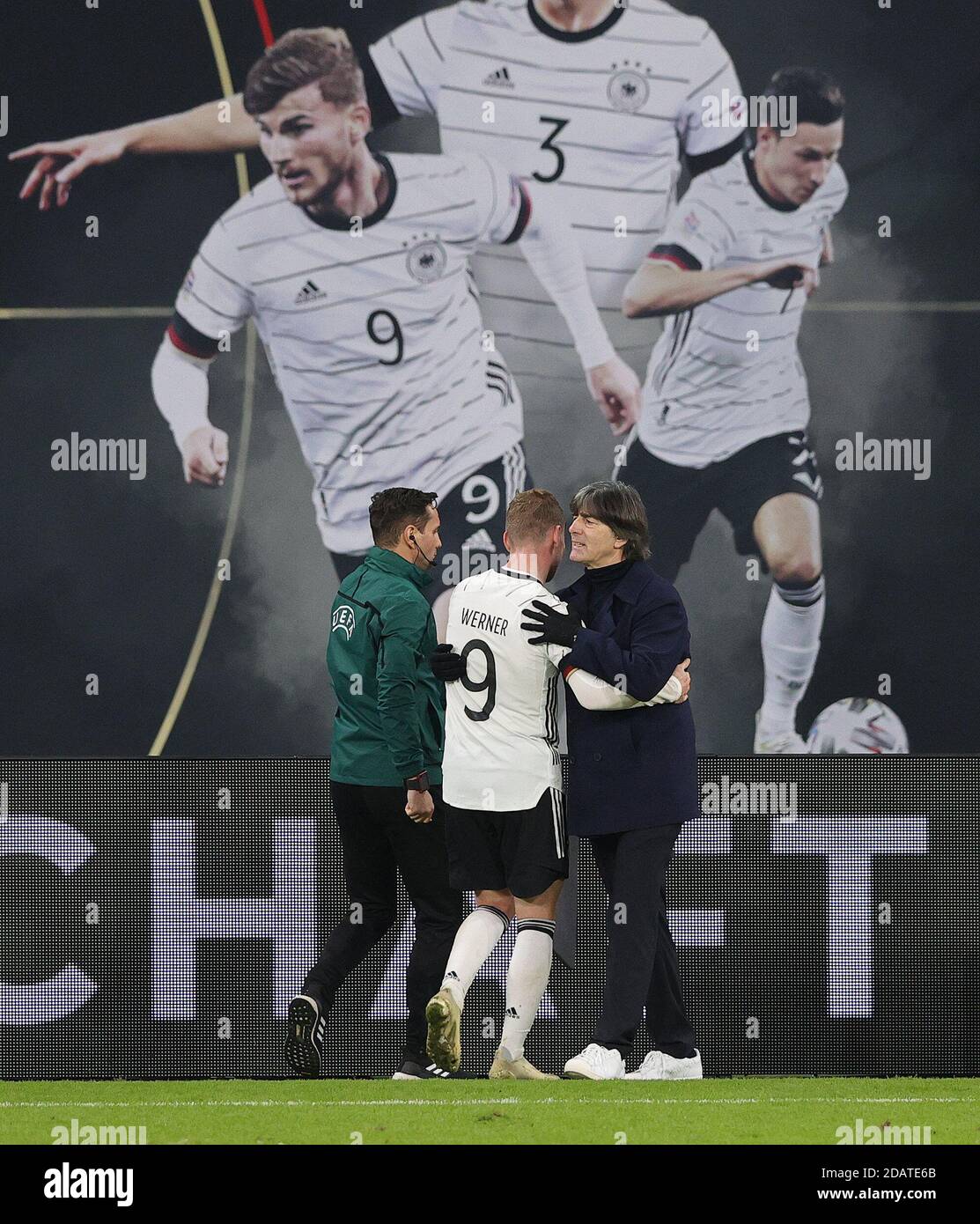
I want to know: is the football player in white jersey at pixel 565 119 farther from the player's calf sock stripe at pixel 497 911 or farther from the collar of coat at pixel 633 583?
the player's calf sock stripe at pixel 497 911

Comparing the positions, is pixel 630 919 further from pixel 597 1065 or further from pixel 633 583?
pixel 633 583

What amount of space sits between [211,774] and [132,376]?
3.78 m

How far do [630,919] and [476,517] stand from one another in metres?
3.83

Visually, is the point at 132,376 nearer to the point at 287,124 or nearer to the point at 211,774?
the point at 287,124

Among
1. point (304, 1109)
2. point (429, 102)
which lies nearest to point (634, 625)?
point (304, 1109)

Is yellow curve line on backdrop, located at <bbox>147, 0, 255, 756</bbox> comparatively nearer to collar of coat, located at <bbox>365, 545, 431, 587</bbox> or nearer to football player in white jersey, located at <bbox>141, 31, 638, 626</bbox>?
football player in white jersey, located at <bbox>141, 31, 638, 626</bbox>

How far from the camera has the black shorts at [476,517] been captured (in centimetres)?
842

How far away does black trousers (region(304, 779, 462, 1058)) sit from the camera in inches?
202

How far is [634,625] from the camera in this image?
495cm

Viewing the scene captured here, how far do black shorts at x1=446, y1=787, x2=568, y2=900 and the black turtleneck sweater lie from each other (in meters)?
0.53

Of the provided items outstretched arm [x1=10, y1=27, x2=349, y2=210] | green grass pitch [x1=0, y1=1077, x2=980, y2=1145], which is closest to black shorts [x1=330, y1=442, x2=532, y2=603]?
outstretched arm [x1=10, y1=27, x2=349, y2=210]

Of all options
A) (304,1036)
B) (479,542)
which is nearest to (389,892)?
(304,1036)

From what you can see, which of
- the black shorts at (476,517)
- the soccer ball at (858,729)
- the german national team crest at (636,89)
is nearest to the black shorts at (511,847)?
the black shorts at (476,517)

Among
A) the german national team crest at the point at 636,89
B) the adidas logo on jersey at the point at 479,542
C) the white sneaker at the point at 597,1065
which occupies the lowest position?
the white sneaker at the point at 597,1065
